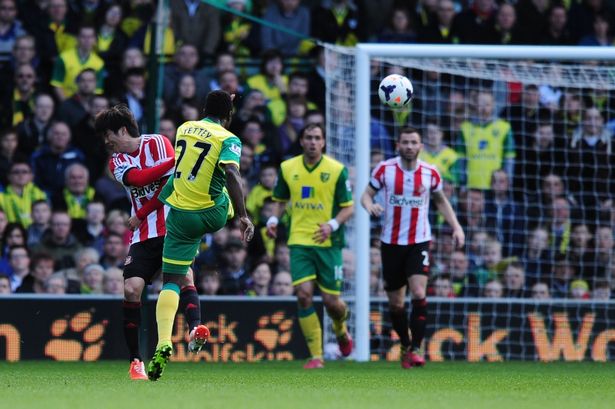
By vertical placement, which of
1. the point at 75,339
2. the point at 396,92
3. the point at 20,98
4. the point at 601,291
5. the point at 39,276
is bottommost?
the point at 75,339

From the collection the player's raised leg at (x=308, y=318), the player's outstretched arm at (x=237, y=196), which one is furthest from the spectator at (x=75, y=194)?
the player's outstretched arm at (x=237, y=196)

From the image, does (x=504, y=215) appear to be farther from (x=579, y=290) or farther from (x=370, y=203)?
(x=370, y=203)

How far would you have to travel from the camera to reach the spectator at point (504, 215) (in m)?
14.2

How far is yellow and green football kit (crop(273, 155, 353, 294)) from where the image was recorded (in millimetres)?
11336

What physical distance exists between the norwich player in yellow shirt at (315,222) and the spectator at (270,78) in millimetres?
3501

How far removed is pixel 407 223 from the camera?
1135 cm

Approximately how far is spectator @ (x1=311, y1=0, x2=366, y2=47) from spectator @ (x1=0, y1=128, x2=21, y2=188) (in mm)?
4132

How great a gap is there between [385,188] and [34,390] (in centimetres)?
464

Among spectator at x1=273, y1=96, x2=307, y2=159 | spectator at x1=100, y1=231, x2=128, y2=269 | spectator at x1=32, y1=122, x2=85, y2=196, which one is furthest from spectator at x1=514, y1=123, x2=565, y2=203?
spectator at x1=32, y1=122, x2=85, y2=196

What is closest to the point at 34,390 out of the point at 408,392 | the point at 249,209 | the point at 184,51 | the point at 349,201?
the point at 408,392

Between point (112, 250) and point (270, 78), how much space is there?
10.5 feet

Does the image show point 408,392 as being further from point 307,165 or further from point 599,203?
point 599,203

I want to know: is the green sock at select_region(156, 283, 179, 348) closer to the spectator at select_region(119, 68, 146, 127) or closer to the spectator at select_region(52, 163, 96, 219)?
the spectator at select_region(52, 163, 96, 219)

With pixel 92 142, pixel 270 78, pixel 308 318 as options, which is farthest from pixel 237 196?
pixel 270 78
